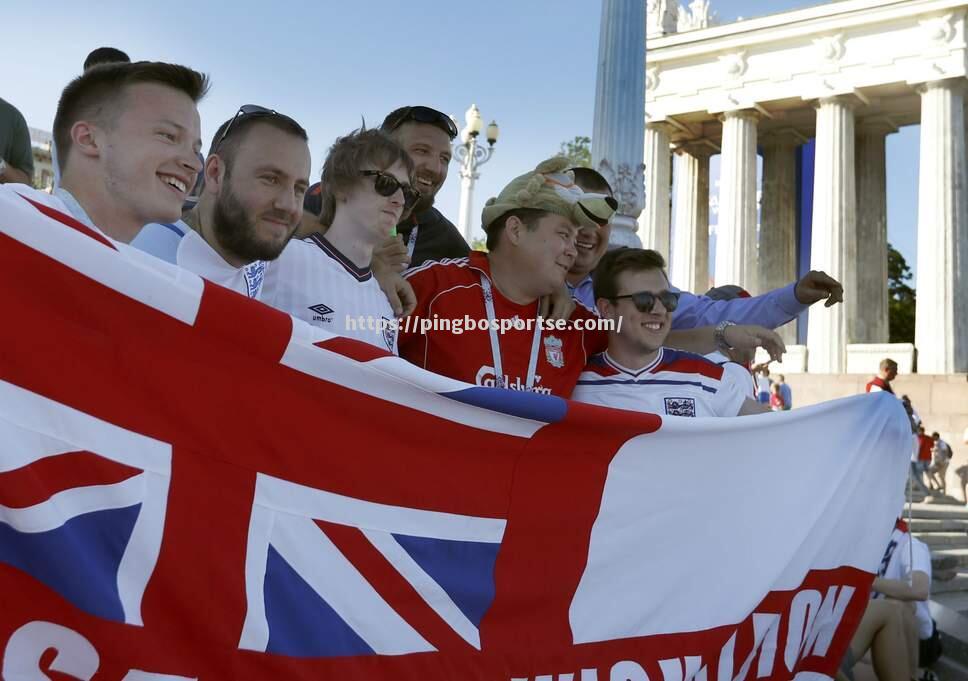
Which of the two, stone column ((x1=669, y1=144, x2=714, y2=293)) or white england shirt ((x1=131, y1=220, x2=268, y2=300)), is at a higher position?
stone column ((x1=669, y1=144, x2=714, y2=293))

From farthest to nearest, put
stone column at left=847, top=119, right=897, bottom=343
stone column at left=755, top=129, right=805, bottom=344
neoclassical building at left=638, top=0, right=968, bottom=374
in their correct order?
stone column at left=755, top=129, right=805, bottom=344, stone column at left=847, top=119, right=897, bottom=343, neoclassical building at left=638, top=0, right=968, bottom=374

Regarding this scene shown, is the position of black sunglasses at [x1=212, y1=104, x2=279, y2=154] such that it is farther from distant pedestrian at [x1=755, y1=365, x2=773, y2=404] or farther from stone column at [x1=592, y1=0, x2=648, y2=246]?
distant pedestrian at [x1=755, y1=365, x2=773, y2=404]

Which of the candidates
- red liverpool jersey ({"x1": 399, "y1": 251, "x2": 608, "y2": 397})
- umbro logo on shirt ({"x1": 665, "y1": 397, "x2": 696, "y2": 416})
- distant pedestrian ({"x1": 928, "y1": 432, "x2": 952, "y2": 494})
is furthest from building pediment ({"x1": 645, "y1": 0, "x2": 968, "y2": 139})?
red liverpool jersey ({"x1": 399, "y1": 251, "x2": 608, "y2": 397})

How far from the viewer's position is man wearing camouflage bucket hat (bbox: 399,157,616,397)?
3527 millimetres

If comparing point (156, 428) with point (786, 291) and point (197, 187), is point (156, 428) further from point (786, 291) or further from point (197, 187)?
point (786, 291)

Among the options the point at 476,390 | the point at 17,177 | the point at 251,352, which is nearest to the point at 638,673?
the point at 476,390

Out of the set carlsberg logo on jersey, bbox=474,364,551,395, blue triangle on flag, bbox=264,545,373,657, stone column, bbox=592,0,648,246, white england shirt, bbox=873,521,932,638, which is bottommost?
white england shirt, bbox=873,521,932,638

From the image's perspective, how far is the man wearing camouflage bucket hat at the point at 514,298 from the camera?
3.53m

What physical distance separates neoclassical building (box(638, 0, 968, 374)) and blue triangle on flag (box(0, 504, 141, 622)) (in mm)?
26737

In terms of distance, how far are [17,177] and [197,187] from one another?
1226 mm

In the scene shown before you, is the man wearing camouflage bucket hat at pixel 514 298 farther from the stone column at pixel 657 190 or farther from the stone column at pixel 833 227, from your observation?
the stone column at pixel 657 190

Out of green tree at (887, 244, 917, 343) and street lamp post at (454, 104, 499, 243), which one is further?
green tree at (887, 244, 917, 343)

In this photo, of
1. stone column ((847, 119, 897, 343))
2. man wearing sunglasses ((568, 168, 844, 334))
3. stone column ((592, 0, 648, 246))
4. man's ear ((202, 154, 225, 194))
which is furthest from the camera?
stone column ((847, 119, 897, 343))

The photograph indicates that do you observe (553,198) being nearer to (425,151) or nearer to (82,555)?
(425,151)
